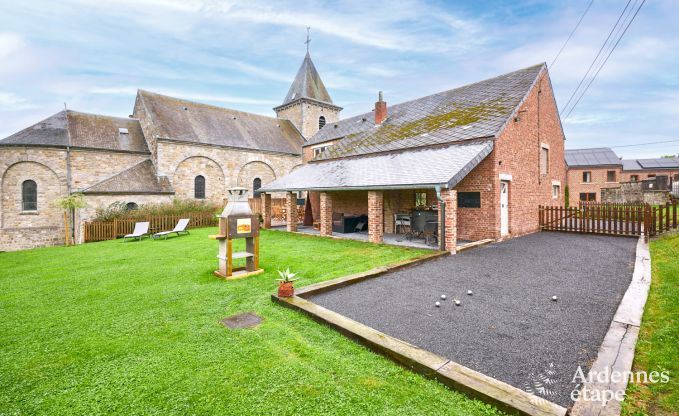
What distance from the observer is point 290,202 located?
50.2 ft

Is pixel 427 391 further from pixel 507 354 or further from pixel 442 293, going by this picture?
pixel 442 293

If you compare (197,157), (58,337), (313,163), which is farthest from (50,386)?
(197,157)

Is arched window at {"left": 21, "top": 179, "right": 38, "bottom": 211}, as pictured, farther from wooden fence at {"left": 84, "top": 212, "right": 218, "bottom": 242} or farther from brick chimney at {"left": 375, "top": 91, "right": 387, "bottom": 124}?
brick chimney at {"left": 375, "top": 91, "right": 387, "bottom": 124}

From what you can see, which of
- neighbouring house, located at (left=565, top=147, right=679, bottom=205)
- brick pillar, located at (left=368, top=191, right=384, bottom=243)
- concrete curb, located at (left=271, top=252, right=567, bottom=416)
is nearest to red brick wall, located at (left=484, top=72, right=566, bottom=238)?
brick pillar, located at (left=368, top=191, right=384, bottom=243)

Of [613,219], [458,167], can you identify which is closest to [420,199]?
[458,167]

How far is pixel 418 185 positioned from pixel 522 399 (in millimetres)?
7248


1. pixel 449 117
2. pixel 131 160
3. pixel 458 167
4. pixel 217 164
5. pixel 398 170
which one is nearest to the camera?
pixel 458 167

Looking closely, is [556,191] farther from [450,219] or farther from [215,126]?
[215,126]

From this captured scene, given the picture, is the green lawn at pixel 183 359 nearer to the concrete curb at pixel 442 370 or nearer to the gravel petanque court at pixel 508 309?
the concrete curb at pixel 442 370

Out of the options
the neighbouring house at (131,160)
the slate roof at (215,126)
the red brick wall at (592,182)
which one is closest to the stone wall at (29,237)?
the neighbouring house at (131,160)

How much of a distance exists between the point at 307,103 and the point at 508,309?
1393 inches

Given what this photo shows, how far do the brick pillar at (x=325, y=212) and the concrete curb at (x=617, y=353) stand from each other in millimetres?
9664

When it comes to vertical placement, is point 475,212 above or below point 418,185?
below

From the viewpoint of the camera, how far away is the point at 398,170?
11.7 metres
